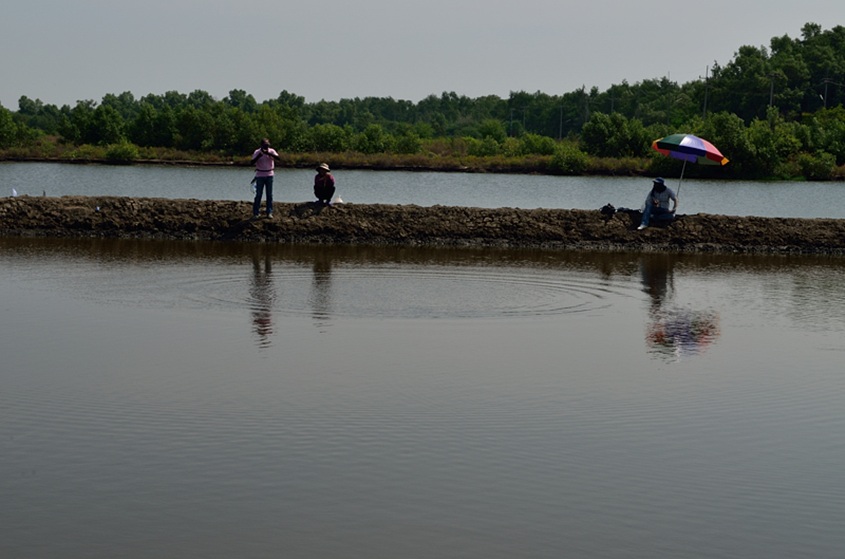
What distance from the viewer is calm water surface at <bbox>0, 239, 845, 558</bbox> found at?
789cm

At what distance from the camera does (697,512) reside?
8.39 meters

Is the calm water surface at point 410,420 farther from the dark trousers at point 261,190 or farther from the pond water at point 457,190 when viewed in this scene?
the pond water at point 457,190

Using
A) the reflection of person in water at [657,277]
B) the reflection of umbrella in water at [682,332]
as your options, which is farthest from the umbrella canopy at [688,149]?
the reflection of umbrella in water at [682,332]

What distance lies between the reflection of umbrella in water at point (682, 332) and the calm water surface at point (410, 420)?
7 centimetres

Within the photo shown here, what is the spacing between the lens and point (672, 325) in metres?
16.4

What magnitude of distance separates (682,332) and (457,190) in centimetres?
4880

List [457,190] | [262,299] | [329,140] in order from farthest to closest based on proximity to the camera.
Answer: [329,140], [457,190], [262,299]

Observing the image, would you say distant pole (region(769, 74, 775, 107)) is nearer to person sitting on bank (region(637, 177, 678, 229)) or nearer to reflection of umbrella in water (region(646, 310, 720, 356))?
person sitting on bank (region(637, 177, 678, 229))

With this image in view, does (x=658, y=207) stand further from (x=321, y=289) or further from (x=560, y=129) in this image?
(x=560, y=129)

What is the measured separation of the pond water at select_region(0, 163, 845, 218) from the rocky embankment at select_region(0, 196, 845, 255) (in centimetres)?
2161

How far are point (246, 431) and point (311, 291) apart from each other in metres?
8.39

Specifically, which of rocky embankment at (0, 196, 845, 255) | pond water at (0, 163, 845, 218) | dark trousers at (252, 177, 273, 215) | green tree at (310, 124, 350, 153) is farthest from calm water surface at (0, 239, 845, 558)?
green tree at (310, 124, 350, 153)

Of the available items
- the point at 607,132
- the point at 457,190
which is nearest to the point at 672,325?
the point at 457,190

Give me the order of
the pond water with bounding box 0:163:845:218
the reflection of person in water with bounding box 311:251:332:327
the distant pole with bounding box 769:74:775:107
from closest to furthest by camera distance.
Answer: the reflection of person in water with bounding box 311:251:332:327
the pond water with bounding box 0:163:845:218
the distant pole with bounding box 769:74:775:107
